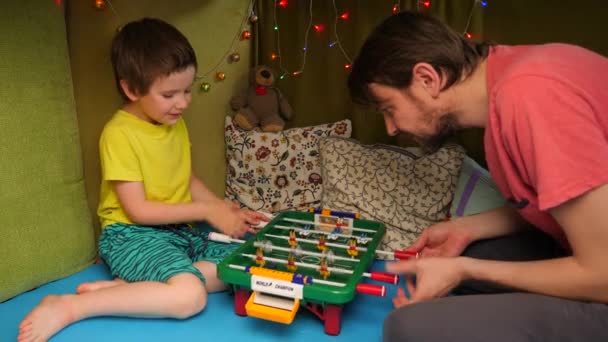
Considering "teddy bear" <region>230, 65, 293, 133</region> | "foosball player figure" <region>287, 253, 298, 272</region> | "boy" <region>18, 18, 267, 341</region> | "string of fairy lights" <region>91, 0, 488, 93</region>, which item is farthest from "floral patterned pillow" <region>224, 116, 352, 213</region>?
"foosball player figure" <region>287, 253, 298, 272</region>

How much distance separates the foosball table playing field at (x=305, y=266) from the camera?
1013 millimetres

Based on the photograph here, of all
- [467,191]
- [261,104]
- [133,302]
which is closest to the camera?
[133,302]

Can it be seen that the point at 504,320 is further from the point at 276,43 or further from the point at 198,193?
the point at 276,43

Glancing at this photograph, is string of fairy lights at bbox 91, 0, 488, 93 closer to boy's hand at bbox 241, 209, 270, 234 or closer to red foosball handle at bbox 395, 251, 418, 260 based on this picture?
boy's hand at bbox 241, 209, 270, 234

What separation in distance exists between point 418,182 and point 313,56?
1.90 feet

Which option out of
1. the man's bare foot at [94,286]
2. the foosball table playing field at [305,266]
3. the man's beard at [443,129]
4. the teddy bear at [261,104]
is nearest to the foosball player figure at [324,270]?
the foosball table playing field at [305,266]

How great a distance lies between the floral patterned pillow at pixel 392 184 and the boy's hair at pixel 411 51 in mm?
582

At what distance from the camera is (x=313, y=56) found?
1.72 metres

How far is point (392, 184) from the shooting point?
1.55 meters

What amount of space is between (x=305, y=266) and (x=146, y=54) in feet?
2.15

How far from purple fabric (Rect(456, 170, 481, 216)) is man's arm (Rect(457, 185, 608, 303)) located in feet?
1.93

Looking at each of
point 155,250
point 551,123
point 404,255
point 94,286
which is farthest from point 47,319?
point 551,123

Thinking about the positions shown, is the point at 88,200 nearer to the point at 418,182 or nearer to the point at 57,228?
the point at 57,228

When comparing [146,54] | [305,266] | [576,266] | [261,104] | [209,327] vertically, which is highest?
[146,54]
